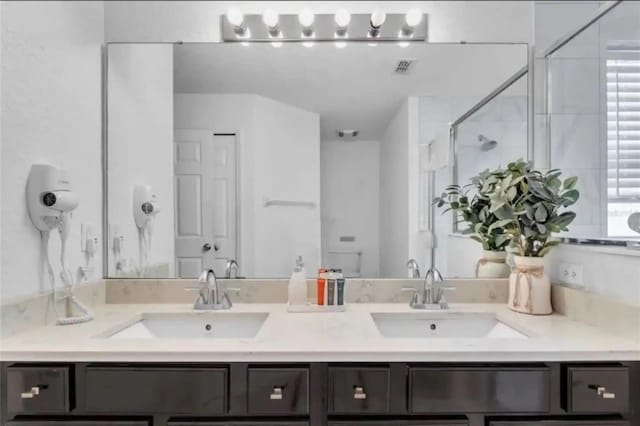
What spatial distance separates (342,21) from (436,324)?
136 cm

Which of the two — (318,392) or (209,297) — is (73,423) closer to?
(209,297)

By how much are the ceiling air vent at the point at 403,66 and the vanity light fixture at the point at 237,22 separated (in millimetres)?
698

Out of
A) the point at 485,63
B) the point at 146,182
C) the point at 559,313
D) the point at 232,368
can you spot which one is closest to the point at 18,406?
the point at 232,368

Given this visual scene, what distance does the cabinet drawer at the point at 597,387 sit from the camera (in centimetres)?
113

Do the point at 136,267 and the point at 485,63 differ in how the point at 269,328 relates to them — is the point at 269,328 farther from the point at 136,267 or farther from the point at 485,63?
the point at 485,63

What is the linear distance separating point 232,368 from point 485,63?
1.67 m

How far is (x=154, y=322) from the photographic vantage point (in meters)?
1.59

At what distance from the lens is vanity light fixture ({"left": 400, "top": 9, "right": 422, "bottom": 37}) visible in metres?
1.78

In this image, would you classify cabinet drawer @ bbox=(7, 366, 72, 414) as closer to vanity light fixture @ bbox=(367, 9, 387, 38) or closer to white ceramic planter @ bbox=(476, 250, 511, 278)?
white ceramic planter @ bbox=(476, 250, 511, 278)

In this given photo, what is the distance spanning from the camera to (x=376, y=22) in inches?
69.5

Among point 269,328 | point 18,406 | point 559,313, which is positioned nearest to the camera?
point 18,406

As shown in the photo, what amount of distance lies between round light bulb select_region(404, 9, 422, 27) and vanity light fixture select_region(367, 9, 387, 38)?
10 cm

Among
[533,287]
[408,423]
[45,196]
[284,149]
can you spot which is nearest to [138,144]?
[45,196]

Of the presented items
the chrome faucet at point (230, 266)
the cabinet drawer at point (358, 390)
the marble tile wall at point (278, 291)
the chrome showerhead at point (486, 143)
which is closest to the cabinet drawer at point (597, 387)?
the cabinet drawer at point (358, 390)
